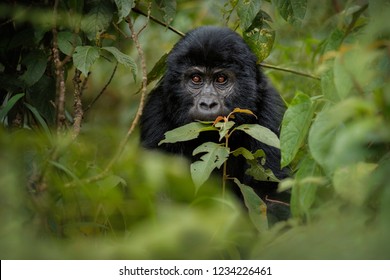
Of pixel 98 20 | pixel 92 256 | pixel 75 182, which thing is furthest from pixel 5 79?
pixel 92 256

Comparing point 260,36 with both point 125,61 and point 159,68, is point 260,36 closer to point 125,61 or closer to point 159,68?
point 159,68

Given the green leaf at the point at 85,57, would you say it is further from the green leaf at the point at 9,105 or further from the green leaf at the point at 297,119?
the green leaf at the point at 297,119

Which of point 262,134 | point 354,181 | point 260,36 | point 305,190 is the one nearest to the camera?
point 354,181

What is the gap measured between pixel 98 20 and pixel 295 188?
7.41ft

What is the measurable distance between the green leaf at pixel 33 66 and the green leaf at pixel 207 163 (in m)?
1.38

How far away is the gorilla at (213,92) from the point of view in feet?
17.4

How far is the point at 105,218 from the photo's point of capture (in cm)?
347

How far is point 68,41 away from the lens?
Answer: 4.52 meters

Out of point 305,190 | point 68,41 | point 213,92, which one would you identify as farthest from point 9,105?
point 213,92

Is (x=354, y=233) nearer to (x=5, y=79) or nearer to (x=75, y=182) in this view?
(x=75, y=182)

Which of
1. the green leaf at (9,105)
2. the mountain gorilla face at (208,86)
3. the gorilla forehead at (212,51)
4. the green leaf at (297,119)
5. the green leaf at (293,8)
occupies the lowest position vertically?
the green leaf at (297,119)

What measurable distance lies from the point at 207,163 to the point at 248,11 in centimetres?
161

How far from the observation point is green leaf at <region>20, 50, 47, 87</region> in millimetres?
4586

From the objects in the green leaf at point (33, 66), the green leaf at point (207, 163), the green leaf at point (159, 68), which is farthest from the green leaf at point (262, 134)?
the green leaf at point (159, 68)
